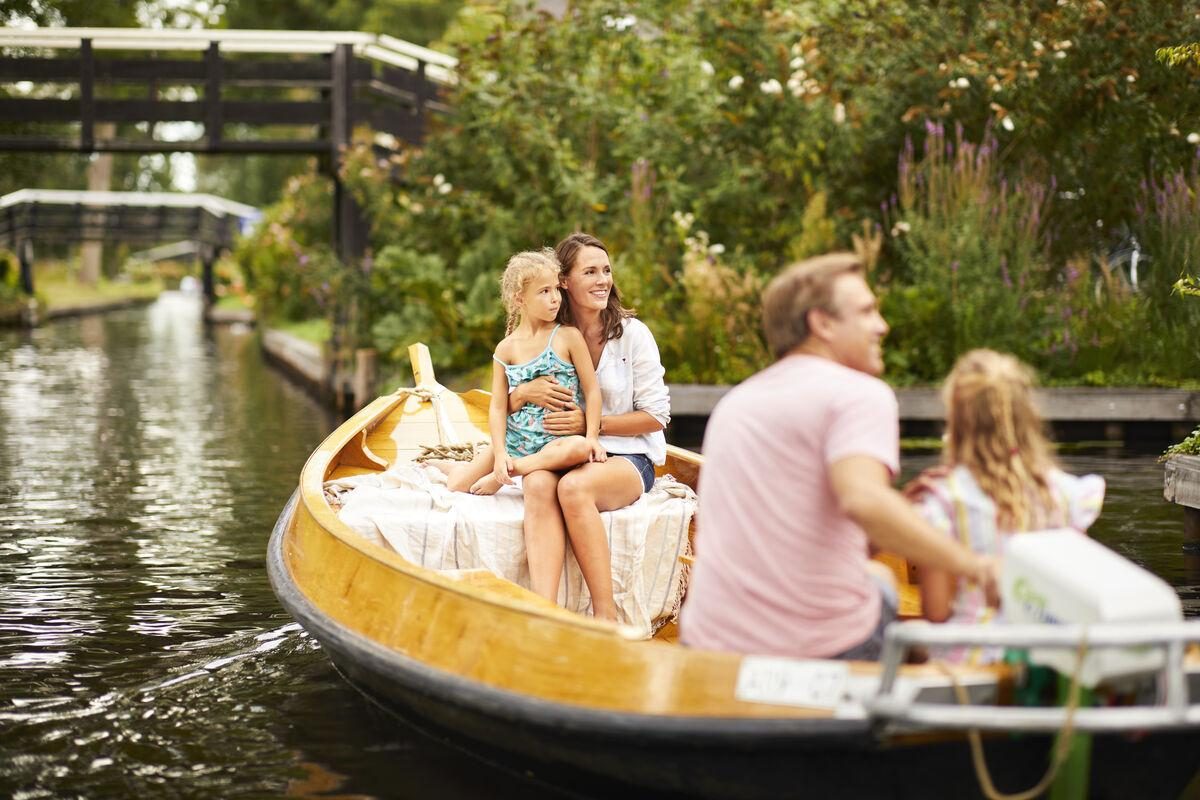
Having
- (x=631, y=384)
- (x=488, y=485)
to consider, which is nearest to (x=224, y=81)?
(x=488, y=485)

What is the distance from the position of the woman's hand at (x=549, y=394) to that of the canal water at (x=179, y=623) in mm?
1115

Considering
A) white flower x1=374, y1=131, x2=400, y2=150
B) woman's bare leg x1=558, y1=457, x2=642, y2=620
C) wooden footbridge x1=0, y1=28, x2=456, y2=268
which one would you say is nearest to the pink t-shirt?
woman's bare leg x1=558, y1=457, x2=642, y2=620

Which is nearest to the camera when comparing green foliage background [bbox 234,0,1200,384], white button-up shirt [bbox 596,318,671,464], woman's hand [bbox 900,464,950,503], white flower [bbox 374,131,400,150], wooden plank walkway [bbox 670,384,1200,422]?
woman's hand [bbox 900,464,950,503]

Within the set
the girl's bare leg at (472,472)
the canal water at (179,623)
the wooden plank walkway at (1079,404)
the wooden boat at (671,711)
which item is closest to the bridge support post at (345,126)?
the canal water at (179,623)

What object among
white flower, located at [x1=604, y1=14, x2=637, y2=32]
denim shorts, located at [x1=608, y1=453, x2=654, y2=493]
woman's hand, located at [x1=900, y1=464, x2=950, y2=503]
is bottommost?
denim shorts, located at [x1=608, y1=453, x2=654, y2=493]

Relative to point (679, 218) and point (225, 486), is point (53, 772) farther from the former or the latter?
point (679, 218)

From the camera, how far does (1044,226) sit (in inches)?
467

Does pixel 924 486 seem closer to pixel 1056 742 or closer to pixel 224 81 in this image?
pixel 1056 742

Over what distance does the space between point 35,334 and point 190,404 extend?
43.7 ft

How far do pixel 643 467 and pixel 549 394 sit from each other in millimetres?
404

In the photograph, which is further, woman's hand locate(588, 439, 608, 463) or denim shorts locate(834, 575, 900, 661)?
woman's hand locate(588, 439, 608, 463)

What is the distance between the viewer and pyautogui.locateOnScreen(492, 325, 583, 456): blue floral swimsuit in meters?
5.10

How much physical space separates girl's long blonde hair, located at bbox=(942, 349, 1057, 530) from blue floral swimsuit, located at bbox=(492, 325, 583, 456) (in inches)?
78.2

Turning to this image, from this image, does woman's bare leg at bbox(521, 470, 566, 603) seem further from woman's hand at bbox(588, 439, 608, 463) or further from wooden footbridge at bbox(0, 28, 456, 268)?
wooden footbridge at bbox(0, 28, 456, 268)
